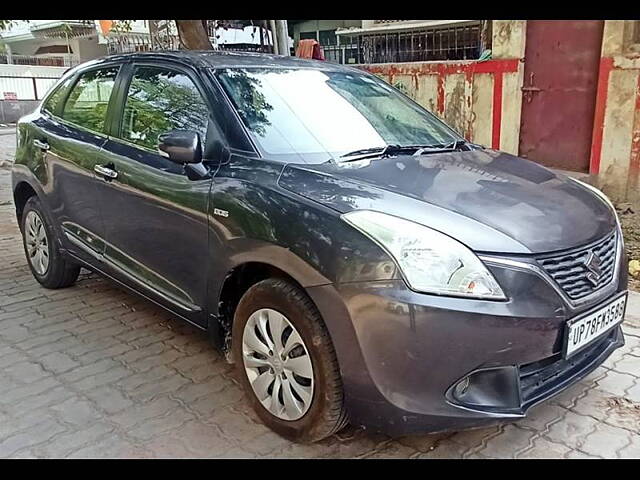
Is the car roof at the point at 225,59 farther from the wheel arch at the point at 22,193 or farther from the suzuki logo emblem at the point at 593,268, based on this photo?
the suzuki logo emblem at the point at 593,268

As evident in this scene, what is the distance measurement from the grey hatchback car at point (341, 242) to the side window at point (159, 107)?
0.01 meters

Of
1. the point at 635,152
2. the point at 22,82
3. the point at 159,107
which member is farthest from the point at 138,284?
the point at 22,82

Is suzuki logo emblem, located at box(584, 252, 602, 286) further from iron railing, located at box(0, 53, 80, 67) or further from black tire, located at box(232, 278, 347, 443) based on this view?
iron railing, located at box(0, 53, 80, 67)

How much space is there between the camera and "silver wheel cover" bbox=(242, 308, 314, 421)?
8.19 feet

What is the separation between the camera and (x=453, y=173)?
2.82 m

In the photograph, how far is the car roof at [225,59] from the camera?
129 inches

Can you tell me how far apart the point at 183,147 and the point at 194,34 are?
4.77 m

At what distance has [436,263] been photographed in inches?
85.8

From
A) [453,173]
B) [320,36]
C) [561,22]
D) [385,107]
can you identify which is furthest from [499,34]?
[320,36]

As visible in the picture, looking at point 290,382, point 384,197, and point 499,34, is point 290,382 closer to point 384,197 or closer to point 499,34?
point 384,197

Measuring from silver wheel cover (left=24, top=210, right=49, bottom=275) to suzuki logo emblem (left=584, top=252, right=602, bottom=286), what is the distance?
12.0ft

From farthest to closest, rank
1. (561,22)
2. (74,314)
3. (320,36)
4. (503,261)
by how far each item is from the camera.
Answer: (320,36)
(561,22)
(74,314)
(503,261)

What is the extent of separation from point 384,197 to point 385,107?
1.25m

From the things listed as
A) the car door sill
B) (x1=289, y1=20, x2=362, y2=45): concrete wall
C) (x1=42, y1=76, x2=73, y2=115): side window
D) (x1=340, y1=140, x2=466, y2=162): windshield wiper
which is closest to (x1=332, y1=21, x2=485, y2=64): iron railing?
(x1=289, y1=20, x2=362, y2=45): concrete wall
